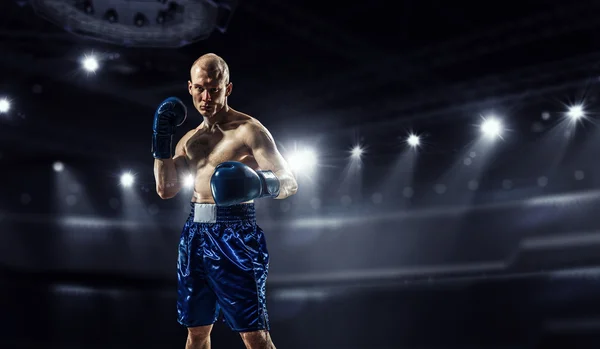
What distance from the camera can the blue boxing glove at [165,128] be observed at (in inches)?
82.6

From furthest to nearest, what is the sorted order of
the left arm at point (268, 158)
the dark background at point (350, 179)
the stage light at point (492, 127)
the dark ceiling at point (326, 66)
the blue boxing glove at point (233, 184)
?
1. the stage light at point (492, 127)
2. the dark ceiling at point (326, 66)
3. the dark background at point (350, 179)
4. the left arm at point (268, 158)
5. the blue boxing glove at point (233, 184)

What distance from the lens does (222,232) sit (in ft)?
6.84

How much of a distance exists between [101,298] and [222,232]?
4.53 m

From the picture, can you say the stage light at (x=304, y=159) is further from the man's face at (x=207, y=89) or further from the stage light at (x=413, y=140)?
the man's face at (x=207, y=89)

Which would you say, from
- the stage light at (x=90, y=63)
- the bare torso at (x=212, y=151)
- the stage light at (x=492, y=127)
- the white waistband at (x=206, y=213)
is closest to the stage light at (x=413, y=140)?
the stage light at (x=492, y=127)

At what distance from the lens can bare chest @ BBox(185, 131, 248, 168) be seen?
2115mm

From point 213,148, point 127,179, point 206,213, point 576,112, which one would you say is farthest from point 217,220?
point 127,179

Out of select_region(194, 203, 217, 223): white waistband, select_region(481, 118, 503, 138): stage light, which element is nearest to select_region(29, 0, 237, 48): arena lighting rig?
select_region(194, 203, 217, 223): white waistband

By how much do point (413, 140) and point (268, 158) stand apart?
4.87 metres

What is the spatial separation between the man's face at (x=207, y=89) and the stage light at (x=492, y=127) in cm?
490

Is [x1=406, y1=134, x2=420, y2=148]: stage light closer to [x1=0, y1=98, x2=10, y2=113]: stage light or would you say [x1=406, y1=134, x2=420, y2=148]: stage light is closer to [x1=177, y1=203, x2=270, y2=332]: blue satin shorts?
[x1=177, y1=203, x2=270, y2=332]: blue satin shorts

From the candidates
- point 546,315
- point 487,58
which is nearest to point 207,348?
point 546,315

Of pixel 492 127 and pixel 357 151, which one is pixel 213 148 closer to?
pixel 357 151

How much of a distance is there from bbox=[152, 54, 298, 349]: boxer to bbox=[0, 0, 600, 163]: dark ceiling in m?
2.62
